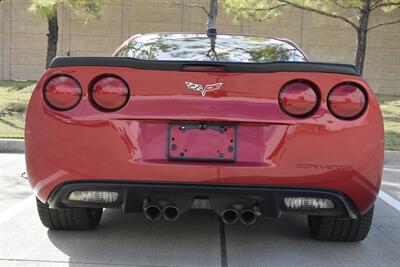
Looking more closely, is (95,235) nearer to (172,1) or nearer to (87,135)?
(87,135)

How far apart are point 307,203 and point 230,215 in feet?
1.58

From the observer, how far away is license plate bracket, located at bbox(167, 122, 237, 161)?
3375 mm

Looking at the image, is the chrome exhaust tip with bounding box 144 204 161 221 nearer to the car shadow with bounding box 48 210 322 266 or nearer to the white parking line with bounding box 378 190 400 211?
the car shadow with bounding box 48 210 322 266

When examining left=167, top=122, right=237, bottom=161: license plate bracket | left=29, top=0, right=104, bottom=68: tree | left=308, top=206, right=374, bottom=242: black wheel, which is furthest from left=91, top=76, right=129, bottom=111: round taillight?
left=29, top=0, right=104, bottom=68: tree

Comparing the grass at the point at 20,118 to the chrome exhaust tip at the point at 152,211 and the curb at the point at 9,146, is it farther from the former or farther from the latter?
the chrome exhaust tip at the point at 152,211

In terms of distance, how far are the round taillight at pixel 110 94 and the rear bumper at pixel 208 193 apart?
470 mm

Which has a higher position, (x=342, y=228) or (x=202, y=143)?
(x=202, y=143)

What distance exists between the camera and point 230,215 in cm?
350

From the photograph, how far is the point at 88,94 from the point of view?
3465 mm

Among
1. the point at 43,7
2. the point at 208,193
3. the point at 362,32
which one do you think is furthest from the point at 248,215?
the point at 362,32

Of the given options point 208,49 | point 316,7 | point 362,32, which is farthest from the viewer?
point 316,7

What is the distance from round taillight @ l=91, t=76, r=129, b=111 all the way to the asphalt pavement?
3.32ft

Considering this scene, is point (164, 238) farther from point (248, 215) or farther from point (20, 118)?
point (20, 118)

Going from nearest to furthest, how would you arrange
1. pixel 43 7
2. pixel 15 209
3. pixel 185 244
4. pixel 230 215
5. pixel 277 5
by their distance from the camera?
pixel 230 215 < pixel 185 244 < pixel 15 209 < pixel 43 7 < pixel 277 5
